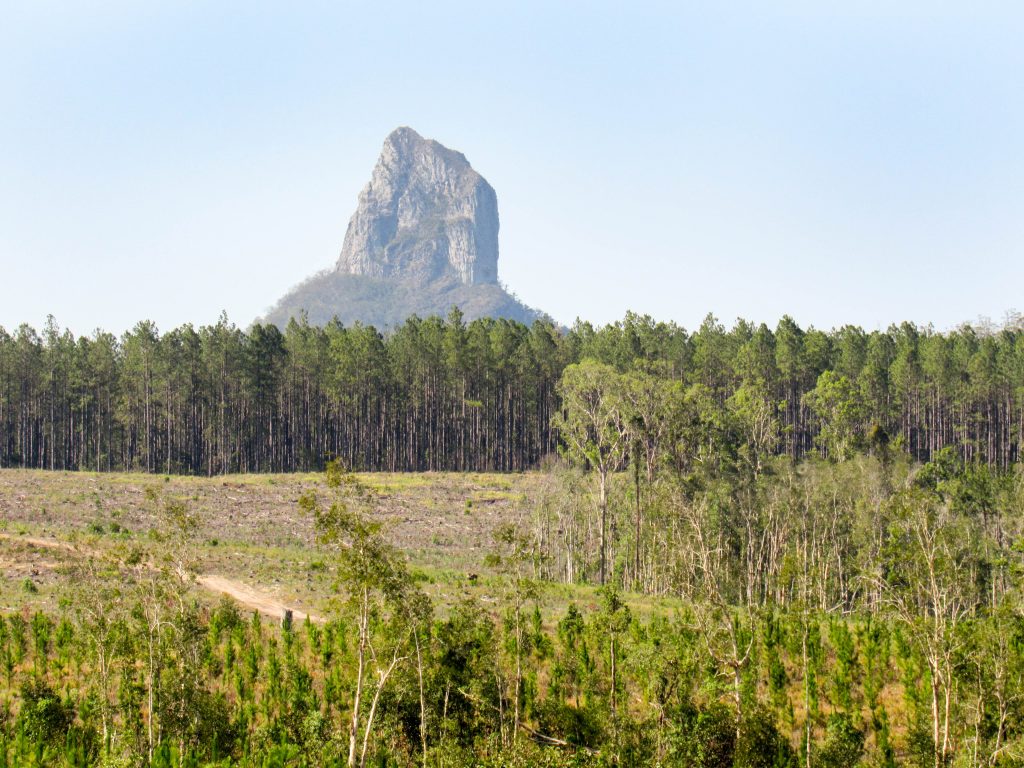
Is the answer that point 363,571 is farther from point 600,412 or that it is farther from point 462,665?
point 600,412

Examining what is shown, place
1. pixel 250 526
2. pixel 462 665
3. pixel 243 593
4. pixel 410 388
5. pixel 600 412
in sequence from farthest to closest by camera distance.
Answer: pixel 410 388 < pixel 250 526 < pixel 600 412 < pixel 243 593 < pixel 462 665

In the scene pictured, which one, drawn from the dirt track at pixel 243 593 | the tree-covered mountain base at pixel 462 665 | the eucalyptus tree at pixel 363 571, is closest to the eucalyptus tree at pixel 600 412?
the tree-covered mountain base at pixel 462 665

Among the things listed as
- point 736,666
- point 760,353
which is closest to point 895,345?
point 760,353

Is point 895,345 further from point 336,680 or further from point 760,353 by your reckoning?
point 336,680

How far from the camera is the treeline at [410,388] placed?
3278 inches

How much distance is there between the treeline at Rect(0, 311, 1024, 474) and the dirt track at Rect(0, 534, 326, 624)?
46.0m

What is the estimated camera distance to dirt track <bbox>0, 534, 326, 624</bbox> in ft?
110

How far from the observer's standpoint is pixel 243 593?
36.2 m

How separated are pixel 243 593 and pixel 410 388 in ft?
181

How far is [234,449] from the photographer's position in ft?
302

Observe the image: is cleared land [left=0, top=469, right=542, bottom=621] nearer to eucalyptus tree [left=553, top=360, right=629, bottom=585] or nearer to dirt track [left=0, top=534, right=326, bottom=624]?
dirt track [left=0, top=534, right=326, bottom=624]

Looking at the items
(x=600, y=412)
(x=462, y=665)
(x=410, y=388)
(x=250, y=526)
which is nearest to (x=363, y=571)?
(x=462, y=665)

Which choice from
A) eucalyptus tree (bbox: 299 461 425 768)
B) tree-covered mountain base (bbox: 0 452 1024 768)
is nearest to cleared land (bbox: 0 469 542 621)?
tree-covered mountain base (bbox: 0 452 1024 768)

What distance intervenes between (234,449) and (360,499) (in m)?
78.4
